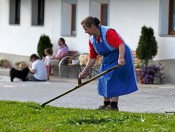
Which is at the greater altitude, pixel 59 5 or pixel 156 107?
pixel 59 5

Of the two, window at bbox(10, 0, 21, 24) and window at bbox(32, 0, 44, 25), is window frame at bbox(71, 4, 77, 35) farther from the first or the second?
window at bbox(10, 0, 21, 24)

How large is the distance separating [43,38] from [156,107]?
10.8 m

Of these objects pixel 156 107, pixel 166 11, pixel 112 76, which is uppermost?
pixel 166 11

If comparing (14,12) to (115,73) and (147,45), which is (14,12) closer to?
(147,45)

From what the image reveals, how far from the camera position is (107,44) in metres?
9.86

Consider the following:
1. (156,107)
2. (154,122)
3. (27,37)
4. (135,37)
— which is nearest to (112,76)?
(154,122)

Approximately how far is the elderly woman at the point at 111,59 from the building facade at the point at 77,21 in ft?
27.9

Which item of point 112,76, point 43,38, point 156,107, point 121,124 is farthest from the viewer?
point 43,38

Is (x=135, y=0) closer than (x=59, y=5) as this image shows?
Yes

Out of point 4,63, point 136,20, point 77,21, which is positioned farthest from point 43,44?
point 136,20

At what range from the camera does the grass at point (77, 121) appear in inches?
299

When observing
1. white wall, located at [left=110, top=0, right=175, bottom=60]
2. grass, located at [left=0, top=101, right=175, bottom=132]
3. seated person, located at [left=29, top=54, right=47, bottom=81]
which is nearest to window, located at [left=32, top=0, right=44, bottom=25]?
white wall, located at [left=110, top=0, right=175, bottom=60]

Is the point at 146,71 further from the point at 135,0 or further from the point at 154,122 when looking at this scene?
the point at 154,122

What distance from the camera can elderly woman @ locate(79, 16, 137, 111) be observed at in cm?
981
